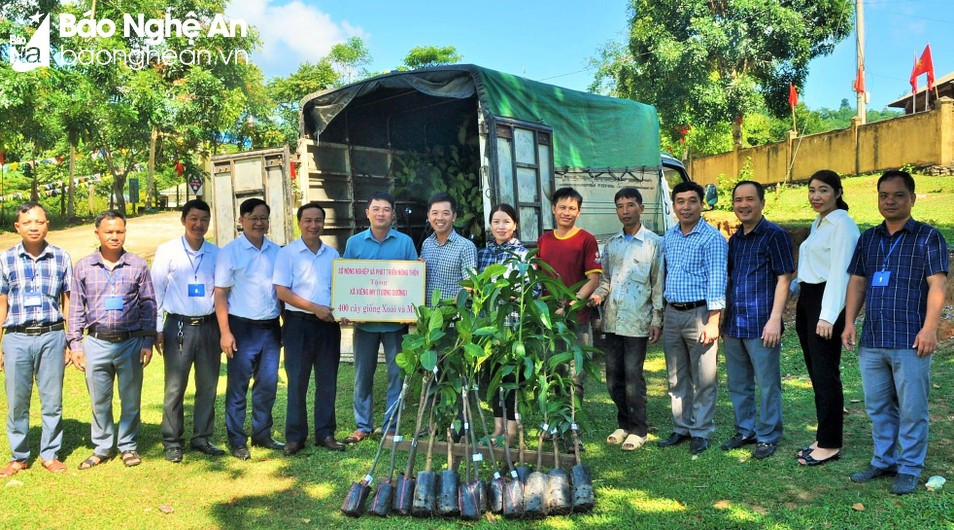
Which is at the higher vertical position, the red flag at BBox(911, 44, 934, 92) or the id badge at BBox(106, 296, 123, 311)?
the red flag at BBox(911, 44, 934, 92)

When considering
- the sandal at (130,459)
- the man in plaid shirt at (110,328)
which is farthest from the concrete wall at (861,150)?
the sandal at (130,459)

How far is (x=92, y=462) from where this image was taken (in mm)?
4570

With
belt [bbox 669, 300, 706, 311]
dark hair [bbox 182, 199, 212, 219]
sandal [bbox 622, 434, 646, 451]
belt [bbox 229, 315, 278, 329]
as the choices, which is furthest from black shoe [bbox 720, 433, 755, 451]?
dark hair [bbox 182, 199, 212, 219]

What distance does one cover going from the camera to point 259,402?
15.9 feet

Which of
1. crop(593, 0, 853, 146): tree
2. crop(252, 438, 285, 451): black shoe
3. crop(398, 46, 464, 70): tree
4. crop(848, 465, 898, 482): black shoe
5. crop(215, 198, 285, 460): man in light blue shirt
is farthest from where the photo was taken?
crop(398, 46, 464, 70): tree

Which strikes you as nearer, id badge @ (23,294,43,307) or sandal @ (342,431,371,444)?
id badge @ (23,294,43,307)

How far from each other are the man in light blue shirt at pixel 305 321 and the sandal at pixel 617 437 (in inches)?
71.6

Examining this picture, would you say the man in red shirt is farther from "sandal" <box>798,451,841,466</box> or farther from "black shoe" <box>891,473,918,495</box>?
"black shoe" <box>891,473,918,495</box>

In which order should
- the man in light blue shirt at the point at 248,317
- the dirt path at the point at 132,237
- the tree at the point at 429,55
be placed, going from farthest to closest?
the tree at the point at 429,55 → the dirt path at the point at 132,237 → the man in light blue shirt at the point at 248,317

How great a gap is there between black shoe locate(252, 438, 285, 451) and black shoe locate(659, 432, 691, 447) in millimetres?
2555

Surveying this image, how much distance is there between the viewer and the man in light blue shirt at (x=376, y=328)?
4844mm

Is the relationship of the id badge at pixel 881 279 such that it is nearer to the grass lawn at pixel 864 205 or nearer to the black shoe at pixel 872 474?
the black shoe at pixel 872 474

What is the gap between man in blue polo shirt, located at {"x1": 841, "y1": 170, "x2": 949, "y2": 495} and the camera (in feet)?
11.9

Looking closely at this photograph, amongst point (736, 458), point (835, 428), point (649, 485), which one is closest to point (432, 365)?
point (649, 485)
